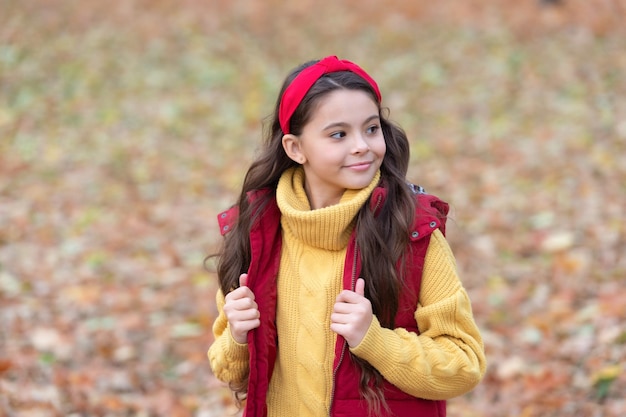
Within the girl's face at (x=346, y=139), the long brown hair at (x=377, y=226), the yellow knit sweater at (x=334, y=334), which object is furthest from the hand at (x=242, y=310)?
the girl's face at (x=346, y=139)

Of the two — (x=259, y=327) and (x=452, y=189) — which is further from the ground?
(x=452, y=189)

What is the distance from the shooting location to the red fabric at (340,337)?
2.39m

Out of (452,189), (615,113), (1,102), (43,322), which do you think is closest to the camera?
(43,322)

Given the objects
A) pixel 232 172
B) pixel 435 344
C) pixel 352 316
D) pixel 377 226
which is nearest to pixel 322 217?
pixel 377 226

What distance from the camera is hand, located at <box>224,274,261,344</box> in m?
2.43

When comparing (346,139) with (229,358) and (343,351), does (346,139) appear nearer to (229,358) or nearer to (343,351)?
(343,351)

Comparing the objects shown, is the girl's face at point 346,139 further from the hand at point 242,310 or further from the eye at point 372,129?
the hand at point 242,310

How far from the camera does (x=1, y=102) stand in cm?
1098

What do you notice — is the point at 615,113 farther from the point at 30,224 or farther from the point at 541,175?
the point at 30,224

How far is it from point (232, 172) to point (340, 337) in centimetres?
699

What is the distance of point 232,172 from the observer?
9.23 metres

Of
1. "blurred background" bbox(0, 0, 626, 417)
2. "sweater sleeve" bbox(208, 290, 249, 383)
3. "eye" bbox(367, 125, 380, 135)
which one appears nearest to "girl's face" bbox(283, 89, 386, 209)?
"eye" bbox(367, 125, 380, 135)

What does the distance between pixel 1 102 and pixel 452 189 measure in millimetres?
6741

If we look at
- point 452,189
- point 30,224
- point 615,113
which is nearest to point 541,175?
point 452,189
